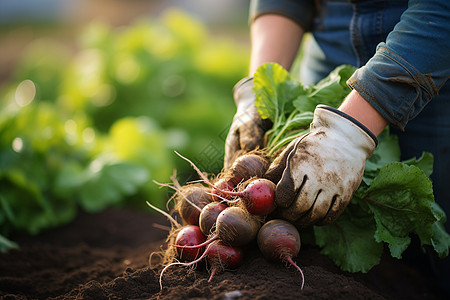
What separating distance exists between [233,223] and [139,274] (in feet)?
1.91

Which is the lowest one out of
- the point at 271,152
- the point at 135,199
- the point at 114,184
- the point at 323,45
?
the point at 135,199

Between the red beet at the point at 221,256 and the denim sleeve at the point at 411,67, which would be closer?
the denim sleeve at the point at 411,67

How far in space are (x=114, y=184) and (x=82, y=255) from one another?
2.59 feet

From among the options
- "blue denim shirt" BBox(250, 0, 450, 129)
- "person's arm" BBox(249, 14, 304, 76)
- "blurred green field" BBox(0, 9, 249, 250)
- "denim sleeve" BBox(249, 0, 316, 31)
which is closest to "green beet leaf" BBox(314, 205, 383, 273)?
"blue denim shirt" BBox(250, 0, 450, 129)

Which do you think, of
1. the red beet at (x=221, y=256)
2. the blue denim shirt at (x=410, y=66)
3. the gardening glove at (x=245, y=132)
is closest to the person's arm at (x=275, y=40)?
the gardening glove at (x=245, y=132)

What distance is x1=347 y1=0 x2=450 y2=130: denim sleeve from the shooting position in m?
1.85

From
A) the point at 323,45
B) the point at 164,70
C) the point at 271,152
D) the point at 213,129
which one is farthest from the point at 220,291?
the point at 164,70

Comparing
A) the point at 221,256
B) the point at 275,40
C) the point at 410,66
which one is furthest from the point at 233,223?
the point at 275,40

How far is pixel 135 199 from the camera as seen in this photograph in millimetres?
4035

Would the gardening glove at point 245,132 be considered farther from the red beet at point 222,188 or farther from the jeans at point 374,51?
the jeans at point 374,51

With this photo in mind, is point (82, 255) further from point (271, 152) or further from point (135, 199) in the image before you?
point (271, 152)

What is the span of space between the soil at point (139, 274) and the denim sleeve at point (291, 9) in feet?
5.00

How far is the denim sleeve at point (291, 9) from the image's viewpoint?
2703mm

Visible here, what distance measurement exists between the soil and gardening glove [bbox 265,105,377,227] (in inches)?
13.5
